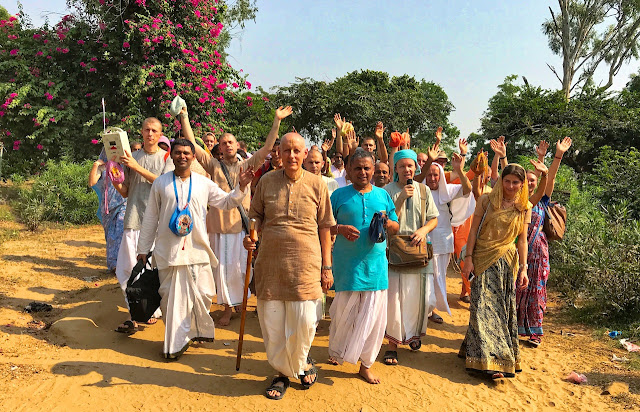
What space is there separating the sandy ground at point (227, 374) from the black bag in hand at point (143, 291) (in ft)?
1.48

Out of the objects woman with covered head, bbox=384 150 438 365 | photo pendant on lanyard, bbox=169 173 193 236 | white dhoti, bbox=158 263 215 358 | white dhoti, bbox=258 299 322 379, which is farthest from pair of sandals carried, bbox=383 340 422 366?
photo pendant on lanyard, bbox=169 173 193 236

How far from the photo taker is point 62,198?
11.6 m

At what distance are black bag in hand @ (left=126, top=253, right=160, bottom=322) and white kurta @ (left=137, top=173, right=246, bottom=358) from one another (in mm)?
78

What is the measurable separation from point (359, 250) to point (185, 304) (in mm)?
1793

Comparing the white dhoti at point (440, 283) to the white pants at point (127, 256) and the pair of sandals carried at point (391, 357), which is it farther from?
the white pants at point (127, 256)

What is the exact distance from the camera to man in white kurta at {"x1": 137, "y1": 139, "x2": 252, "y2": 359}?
438 cm

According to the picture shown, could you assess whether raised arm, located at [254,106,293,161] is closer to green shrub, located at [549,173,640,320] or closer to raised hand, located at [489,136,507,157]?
raised hand, located at [489,136,507,157]

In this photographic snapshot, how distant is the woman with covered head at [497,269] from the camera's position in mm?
4438

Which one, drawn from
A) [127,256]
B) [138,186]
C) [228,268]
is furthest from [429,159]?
[127,256]

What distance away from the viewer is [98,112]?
46.2ft

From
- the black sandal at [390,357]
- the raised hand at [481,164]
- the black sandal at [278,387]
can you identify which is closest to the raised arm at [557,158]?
the raised hand at [481,164]

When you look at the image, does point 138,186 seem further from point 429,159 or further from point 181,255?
point 429,159

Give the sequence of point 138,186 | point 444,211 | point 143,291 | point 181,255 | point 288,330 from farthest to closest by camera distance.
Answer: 1. point 444,211
2. point 138,186
3. point 143,291
4. point 181,255
5. point 288,330

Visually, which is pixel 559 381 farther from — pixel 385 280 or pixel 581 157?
pixel 581 157
